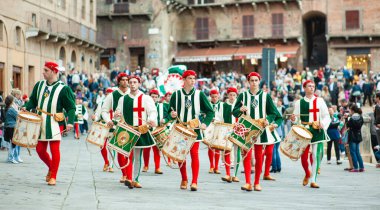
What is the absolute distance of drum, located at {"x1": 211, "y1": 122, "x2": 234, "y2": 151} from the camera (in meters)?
15.7

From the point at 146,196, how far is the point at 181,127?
4.52 feet

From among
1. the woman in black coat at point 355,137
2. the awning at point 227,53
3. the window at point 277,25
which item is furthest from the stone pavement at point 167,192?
the window at point 277,25

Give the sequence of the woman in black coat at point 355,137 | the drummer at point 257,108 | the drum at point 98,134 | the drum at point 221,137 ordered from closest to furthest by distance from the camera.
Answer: the drummer at point 257,108, the drum at point 98,134, the drum at point 221,137, the woman in black coat at point 355,137

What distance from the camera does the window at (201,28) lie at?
6328 centimetres

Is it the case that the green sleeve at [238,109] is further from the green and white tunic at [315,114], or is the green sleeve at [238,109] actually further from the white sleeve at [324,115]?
the white sleeve at [324,115]

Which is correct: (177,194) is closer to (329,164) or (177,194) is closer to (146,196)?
(146,196)

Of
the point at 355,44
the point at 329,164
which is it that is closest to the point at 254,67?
the point at 355,44

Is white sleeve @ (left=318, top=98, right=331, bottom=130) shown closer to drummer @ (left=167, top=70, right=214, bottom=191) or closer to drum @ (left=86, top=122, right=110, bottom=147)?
drummer @ (left=167, top=70, right=214, bottom=191)

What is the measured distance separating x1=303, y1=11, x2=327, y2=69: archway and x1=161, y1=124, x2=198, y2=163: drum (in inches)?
1989

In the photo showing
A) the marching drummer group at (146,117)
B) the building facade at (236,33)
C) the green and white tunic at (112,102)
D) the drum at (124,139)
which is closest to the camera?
the drum at (124,139)

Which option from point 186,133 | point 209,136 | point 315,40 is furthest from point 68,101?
point 315,40

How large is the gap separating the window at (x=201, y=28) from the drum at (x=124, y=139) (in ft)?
169

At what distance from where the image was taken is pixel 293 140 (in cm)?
1364

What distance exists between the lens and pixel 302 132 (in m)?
13.6
